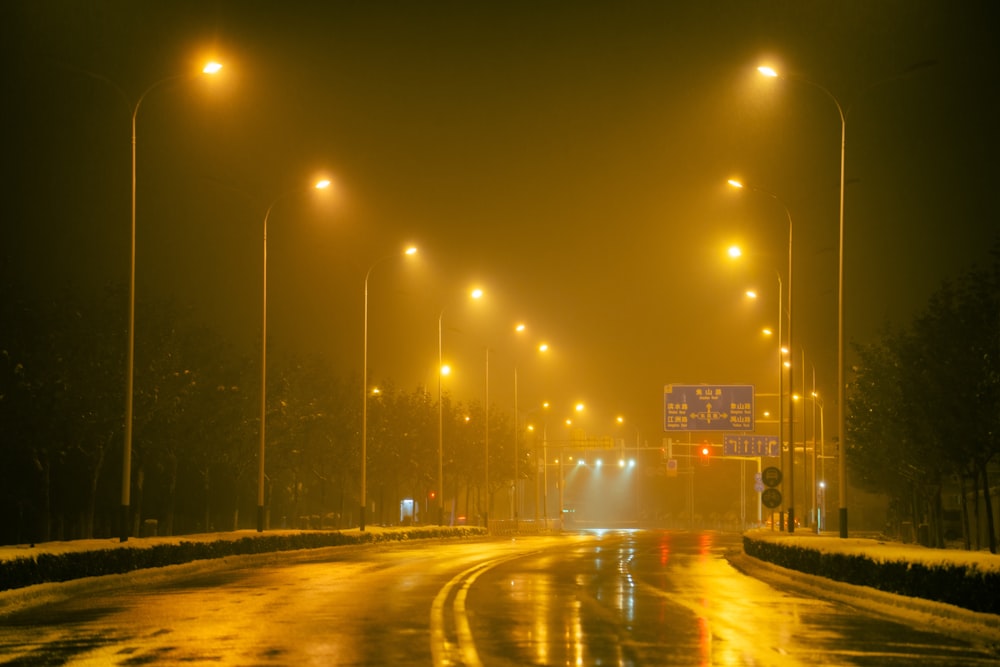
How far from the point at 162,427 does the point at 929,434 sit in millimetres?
26753

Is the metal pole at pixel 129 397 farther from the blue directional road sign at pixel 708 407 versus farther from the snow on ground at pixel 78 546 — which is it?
the blue directional road sign at pixel 708 407

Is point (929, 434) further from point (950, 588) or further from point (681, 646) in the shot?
point (681, 646)

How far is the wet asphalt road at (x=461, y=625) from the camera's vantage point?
13062 millimetres

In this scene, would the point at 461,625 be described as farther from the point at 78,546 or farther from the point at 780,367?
the point at 780,367

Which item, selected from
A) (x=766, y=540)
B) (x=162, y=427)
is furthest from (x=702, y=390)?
(x=766, y=540)

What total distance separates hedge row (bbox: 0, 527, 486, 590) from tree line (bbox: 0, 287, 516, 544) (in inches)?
226

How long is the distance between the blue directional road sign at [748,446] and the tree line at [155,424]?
21127 mm

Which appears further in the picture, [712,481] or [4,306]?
[712,481]

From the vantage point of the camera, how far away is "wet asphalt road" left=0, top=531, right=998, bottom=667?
514 inches

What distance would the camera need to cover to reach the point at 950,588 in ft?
60.5

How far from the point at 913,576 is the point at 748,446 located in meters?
61.6

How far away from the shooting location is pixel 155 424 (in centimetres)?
4612

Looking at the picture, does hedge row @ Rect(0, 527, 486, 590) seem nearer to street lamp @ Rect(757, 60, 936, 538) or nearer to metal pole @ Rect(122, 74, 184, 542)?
metal pole @ Rect(122, 74, 184, 542)

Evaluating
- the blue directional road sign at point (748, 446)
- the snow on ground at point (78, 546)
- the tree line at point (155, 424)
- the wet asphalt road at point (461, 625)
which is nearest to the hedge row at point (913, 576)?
the wet asphalt road at point (461, 625)
